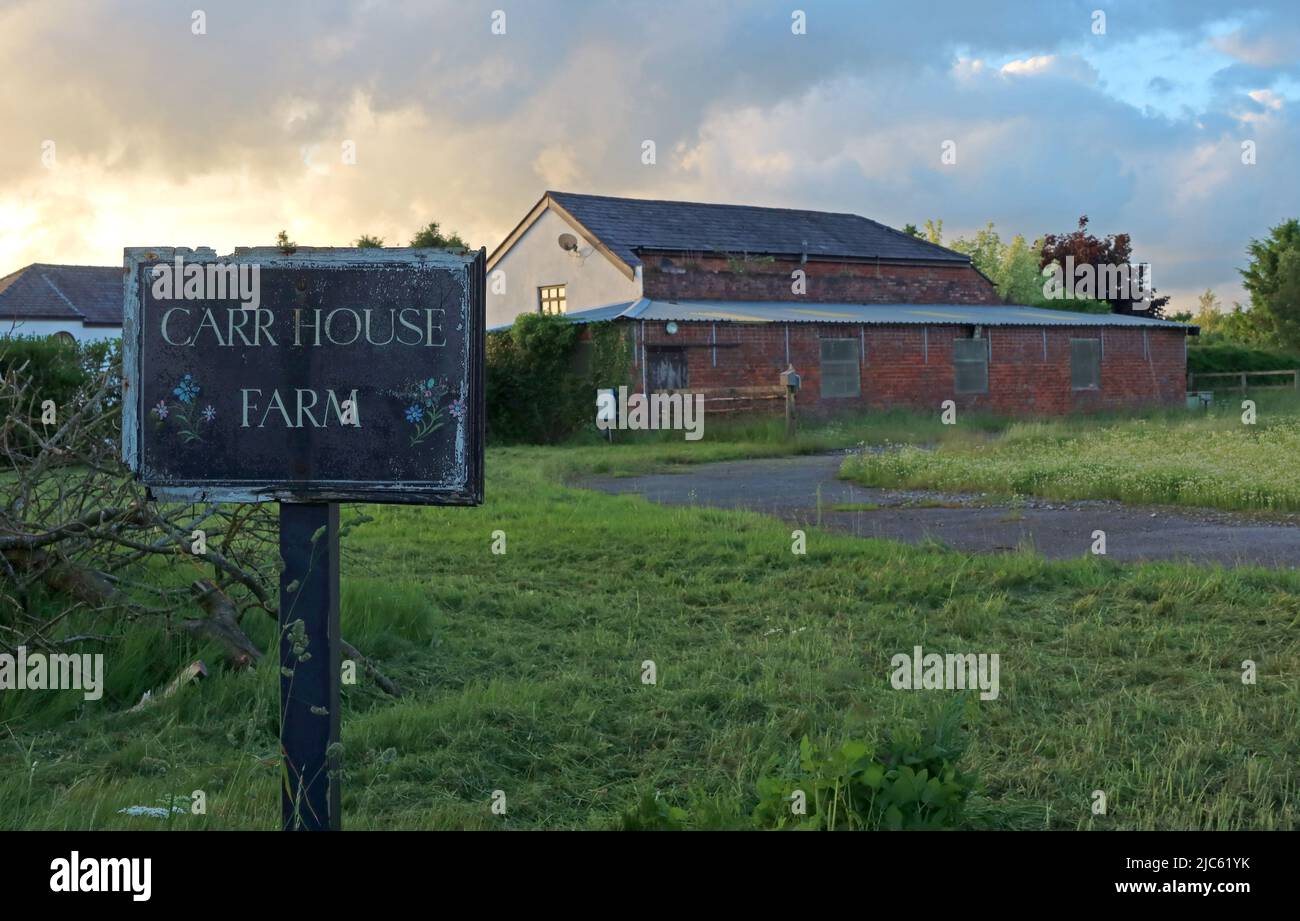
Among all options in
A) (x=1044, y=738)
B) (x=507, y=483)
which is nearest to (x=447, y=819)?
(x=1044, y=738)

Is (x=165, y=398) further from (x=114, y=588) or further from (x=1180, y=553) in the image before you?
(x=1180, y=553)

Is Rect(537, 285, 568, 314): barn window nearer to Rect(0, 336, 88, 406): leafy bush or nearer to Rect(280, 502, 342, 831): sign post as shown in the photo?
Rect(0, 336, 88, 406): leafy bush

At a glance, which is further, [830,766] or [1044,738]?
[1044,738]

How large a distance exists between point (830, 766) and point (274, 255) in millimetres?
2143

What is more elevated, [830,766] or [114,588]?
[114,588]

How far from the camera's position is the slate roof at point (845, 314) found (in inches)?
1160

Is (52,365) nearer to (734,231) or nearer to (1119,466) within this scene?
(1119,466)

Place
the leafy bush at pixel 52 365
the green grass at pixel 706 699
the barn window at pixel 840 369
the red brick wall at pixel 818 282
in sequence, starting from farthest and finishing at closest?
the red brick wall at pixel 818 282
the barn window at pixel 840 369
the leafy bush at pixel 52 365
the green grass at pixel 706 699

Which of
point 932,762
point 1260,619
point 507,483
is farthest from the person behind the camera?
point 507,483

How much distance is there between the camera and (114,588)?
21.7 ft

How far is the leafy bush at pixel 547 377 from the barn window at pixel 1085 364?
1429 centimetres

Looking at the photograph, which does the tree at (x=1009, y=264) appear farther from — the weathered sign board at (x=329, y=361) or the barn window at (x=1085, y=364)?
the weathered sign board at (x=329, y=361)

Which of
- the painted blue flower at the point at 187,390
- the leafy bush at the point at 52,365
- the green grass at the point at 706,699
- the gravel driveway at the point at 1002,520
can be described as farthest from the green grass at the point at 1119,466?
the leafy bush at the point at 52,365

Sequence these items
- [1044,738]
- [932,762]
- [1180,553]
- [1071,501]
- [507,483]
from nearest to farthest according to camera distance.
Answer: [932,762]
[1044,738]
[1180,553]
[1071,501]
[507,483]
